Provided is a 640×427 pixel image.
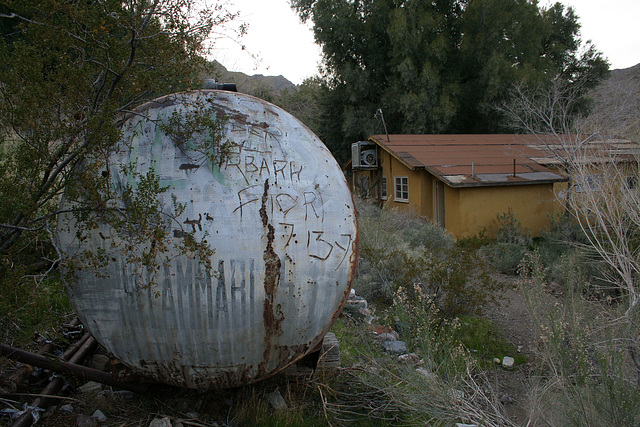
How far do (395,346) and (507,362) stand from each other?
5.02ft

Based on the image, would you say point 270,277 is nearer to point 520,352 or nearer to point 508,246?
point 520,352

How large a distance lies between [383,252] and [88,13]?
20.4 ft

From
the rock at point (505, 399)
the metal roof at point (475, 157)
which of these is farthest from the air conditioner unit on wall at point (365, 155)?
the rock at point (505, 399)

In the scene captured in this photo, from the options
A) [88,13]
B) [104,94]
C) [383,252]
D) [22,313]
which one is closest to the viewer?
[88,13]

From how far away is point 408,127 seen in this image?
2403 cm

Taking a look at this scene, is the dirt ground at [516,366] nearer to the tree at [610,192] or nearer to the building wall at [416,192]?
the tree at [610,192]

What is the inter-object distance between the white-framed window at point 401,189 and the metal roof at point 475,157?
949 mm

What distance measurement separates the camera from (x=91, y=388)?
12.0 ft

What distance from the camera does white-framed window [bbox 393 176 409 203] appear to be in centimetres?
1537

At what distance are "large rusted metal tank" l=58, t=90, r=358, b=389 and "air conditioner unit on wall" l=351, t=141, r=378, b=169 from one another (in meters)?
13.9

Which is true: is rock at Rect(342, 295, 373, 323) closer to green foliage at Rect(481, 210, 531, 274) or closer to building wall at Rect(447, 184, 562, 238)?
green foliage at Rect(481, 210, 531, 274)

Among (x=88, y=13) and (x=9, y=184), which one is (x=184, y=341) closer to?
(x=9, y=184)

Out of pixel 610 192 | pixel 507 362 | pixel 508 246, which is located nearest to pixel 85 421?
pixel 507 362

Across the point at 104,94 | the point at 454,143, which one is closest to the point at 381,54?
the point at 454,143
